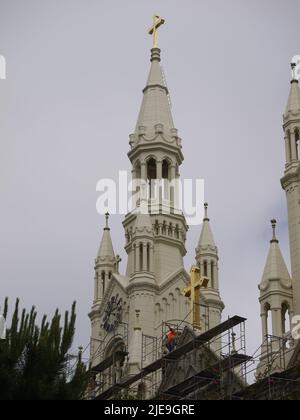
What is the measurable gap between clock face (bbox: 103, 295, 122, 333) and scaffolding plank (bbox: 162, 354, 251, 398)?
A: 29131mm

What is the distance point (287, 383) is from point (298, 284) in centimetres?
1580

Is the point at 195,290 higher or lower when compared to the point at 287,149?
lower

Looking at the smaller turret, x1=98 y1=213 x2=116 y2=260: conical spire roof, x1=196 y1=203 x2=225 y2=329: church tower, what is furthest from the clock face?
x1=196 y1=203 x2=225 y2=329: church tower

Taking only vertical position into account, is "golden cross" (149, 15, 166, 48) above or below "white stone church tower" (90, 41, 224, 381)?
above

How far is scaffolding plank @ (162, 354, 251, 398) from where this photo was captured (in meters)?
45.2

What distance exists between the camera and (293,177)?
61.2m

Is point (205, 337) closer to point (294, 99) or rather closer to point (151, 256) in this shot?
point (294, 99)

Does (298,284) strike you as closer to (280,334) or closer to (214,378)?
(280,334)

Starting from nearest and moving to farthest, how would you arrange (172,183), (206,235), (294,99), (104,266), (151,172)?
1. (294,99)
2. (206,235)
3. (172,183)
4. (104,266)
5. (151,172)

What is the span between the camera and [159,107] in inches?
3317

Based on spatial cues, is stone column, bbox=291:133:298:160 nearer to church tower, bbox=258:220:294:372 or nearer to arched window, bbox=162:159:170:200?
church tower, bbox=258:220:294:372

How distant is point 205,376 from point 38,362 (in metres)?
10.2

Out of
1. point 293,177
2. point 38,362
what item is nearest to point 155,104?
point 293,177

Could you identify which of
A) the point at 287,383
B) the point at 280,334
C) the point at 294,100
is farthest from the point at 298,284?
the point at 287,383
